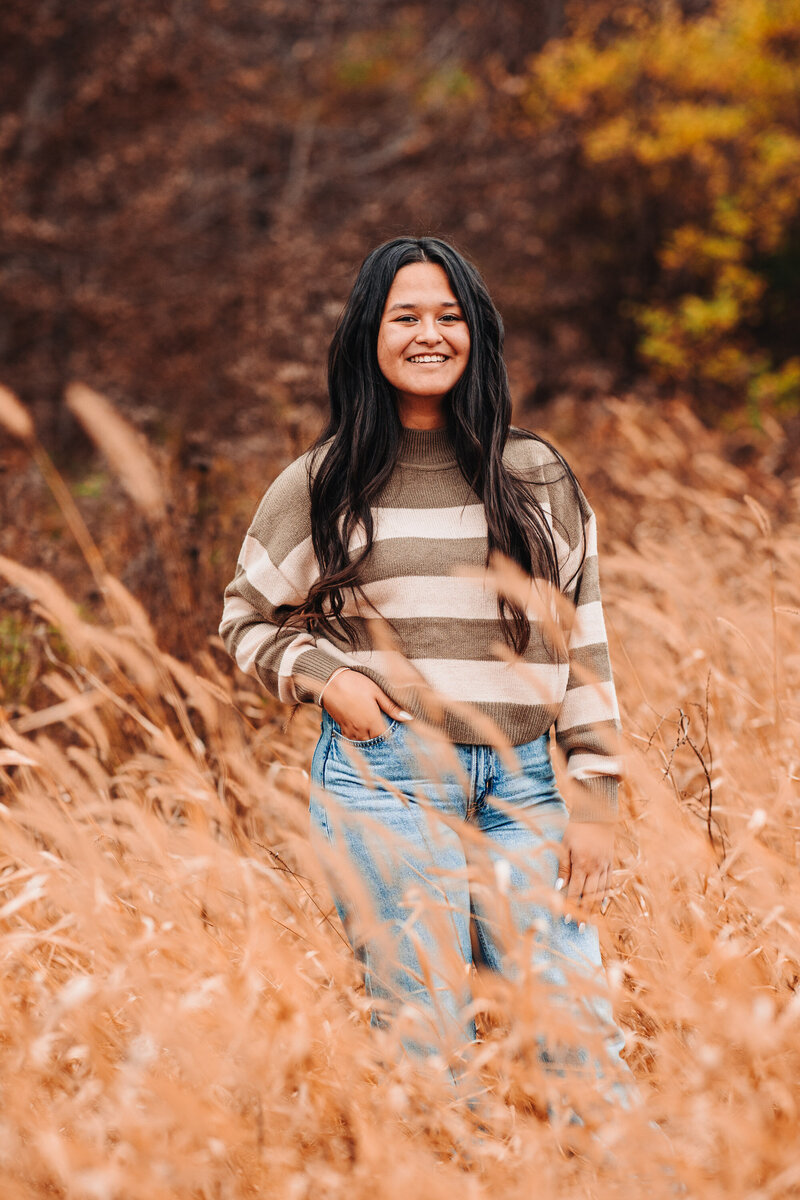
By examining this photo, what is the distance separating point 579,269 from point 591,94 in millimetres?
1743

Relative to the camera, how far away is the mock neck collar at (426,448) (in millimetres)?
1852

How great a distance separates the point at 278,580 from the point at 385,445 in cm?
33

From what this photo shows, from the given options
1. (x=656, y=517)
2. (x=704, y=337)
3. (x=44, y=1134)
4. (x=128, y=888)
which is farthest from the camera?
(x=704, y=337)

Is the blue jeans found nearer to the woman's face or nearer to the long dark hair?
the long dark hair

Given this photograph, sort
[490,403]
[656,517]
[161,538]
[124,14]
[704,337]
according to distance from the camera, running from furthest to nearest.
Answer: [704,337]
[124,14]
[656,517]
[161,538]
[490,403]

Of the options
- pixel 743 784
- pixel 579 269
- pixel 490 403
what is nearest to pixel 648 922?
pixel 743 784

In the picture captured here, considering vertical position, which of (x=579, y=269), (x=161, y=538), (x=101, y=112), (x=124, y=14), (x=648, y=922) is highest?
(x=124, y=14)

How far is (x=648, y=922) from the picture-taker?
1767mm

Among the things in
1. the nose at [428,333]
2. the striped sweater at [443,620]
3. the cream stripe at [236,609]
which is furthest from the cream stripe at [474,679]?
the nose at [428,333]

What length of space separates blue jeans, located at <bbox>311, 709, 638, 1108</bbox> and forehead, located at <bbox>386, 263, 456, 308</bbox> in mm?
784

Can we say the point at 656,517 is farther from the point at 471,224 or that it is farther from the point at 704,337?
the point at 471,224

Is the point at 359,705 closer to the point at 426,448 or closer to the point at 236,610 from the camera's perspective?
the point at 236,610

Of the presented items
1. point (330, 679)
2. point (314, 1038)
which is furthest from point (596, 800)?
point (314, 1038)

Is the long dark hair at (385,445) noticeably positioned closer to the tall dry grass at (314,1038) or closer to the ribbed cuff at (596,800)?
the ribbed cuff at (596,800)
